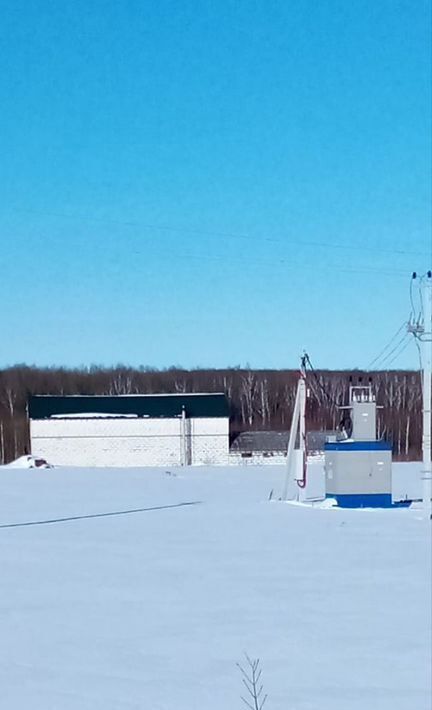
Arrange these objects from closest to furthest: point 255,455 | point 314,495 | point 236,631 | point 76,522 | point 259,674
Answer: point 259,674 → point 236,631 → point 76,522 → point 314,495 → point 255,455

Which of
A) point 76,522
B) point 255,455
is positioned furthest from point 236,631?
point 255,455

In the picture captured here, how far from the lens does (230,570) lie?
47.4 feet

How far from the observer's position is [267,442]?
6631 cm

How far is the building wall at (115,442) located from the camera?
62.8 m

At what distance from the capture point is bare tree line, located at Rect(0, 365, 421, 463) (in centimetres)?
8306

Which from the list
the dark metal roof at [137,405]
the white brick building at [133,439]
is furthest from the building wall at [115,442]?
the dark metal roof at [137,405]

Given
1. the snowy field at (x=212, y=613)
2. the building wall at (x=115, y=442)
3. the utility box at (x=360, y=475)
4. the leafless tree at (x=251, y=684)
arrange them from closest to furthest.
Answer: the leafless tree at (x=251, y=684), the snowy field at (x=212, y=613), the utility box at (x=360, y=475), the building wall at (x=115, y=442)

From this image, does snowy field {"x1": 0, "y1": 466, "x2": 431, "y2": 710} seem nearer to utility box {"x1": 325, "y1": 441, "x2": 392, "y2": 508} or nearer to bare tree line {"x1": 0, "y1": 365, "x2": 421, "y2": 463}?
utility box {"x1": 325, "y1": 441, "x2": 392, "y2": 508}

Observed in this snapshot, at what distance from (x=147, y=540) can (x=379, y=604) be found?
7.37 metres

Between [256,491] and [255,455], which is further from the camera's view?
[255,455]

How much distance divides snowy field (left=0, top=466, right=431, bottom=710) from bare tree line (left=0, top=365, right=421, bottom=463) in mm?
51912

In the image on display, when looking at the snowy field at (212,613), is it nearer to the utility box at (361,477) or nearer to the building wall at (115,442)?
the utility box at (361,477)

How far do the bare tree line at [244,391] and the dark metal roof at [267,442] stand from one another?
3641 mm

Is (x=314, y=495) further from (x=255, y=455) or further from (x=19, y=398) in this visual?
(x=19, y=398)
